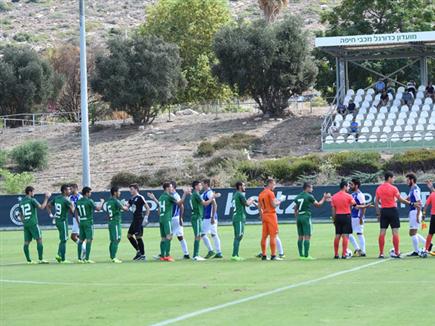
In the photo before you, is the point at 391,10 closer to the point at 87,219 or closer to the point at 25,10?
the point at 87,219

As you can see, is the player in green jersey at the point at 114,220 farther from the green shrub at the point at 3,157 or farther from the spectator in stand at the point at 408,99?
the green shrub at the point at 3,157

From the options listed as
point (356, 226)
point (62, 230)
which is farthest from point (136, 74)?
point (356, 226)

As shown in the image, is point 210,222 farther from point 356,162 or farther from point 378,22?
point 378,22

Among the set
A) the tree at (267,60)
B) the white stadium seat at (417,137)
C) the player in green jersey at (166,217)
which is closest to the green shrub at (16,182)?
the tree at (267,60)

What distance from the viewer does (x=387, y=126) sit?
5528cm

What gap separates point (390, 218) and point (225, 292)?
691cm

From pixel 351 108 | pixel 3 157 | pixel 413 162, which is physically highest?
pixel 351 108

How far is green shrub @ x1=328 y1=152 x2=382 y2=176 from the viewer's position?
174ft

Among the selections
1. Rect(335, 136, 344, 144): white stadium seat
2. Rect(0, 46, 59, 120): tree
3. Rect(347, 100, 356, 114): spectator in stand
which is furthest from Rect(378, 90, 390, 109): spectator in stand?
Rect(0, 46, 59, 120): tree

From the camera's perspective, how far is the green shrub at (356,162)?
52.9 m

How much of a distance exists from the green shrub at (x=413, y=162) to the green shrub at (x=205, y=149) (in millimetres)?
11970

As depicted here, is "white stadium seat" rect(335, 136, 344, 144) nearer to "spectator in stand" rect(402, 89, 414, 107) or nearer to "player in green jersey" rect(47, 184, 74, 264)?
"spectator in stand" rect(402, 89, 414, 107)

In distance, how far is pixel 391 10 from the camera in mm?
68625

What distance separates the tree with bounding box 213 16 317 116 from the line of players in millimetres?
38311
